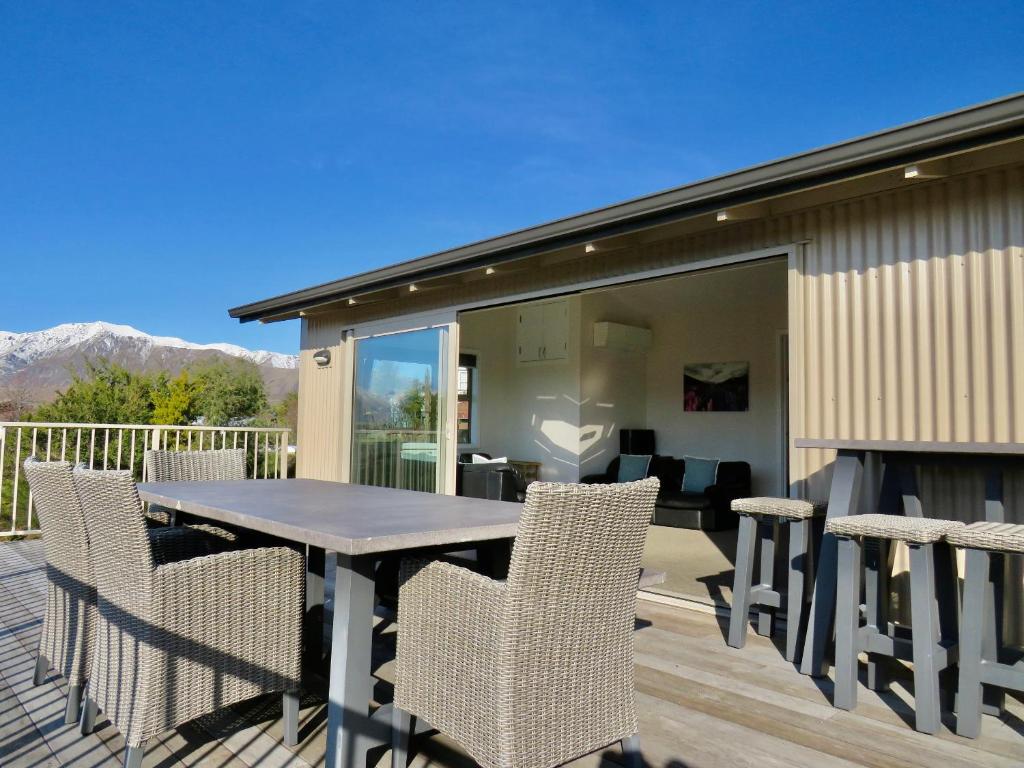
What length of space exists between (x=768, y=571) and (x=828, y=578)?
0.56m

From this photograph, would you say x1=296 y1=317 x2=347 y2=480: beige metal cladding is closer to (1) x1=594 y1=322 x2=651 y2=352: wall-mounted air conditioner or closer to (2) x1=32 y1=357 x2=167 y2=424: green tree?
(1) x1=594 y1=322 x2=651 y2=352: wall-mounted air conditioner

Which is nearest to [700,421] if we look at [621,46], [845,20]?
[845,20]

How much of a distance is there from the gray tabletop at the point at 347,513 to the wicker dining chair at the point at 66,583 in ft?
0.98

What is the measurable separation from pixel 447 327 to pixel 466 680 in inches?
165

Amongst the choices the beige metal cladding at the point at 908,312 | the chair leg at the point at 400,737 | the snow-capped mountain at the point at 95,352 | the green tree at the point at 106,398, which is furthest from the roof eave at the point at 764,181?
the snow-capped mountain at the point at 95,352

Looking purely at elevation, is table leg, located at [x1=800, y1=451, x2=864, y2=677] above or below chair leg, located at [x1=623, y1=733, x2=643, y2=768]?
above

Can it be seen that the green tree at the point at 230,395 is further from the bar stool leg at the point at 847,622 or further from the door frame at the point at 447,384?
the bar stool leg at the point at 847,622

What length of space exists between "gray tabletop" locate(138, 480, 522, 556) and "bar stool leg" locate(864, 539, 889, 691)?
143cm

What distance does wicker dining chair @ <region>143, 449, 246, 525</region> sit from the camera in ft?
11.4

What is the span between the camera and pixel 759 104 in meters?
10.5

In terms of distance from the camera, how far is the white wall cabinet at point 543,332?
8.49 meters

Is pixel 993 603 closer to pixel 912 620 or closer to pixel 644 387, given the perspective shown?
pixel 912 620

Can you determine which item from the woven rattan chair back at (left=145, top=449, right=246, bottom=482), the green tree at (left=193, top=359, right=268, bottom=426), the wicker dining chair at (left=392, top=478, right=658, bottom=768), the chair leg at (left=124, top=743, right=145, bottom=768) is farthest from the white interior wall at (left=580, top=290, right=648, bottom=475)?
the green tree at (left=193, top=359, right=268, bottom=426)

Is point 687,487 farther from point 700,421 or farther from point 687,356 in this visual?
point 687,356
